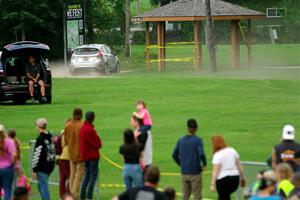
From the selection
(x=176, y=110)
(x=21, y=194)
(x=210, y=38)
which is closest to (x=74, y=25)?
(x=210, y=38)

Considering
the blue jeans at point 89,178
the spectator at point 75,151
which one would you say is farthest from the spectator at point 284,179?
the spectator at point 75,151

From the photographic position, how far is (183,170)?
17.2 m

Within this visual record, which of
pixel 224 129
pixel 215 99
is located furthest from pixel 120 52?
pixel 224 129

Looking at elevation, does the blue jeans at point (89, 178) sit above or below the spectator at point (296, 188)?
below

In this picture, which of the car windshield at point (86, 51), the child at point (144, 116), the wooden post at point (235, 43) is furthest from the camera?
the wooden post at point (235, 43)

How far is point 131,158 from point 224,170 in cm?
167

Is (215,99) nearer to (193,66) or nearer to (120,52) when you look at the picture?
(193,66)

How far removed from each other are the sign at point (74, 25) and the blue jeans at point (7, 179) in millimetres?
40270

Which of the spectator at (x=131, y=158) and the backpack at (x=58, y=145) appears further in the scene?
the backpack at (x=58, y=145)

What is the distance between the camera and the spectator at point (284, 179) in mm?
14120

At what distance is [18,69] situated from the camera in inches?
1460

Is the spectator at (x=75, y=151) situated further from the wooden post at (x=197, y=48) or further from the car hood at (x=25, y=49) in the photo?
the wooden post at (x=197, y=48)

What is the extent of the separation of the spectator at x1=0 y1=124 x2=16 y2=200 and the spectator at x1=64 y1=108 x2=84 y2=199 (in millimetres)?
Result: 1109

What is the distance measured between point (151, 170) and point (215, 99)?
78.8 feet
